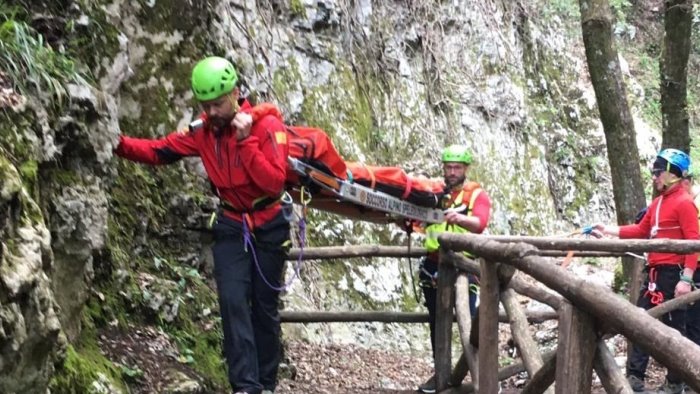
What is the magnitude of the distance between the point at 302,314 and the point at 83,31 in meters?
3.71

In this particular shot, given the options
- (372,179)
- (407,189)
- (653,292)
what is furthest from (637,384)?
(372,179)


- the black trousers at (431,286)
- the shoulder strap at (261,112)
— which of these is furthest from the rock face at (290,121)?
the black trousers at (431,286)

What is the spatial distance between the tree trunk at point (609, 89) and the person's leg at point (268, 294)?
503 centimetres

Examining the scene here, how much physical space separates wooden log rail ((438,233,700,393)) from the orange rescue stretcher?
1.86 ft

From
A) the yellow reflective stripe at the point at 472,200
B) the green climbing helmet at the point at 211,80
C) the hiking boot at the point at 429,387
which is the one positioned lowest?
the hiking boot at the point at 429,387

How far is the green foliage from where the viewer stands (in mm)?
3801

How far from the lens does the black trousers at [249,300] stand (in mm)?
4738

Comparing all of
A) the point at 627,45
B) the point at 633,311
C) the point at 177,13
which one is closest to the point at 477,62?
the point at 627,45

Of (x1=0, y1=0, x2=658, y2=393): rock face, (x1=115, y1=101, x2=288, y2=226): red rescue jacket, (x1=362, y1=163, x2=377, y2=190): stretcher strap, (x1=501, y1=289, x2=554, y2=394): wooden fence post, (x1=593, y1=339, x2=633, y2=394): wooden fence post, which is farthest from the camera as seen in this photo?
(x1=362, y1=163, x2=377, y2=190): stretcher strap

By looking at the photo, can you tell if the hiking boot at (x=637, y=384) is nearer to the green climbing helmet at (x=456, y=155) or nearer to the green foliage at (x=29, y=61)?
the green climbing helmet at (x=456, y=155)

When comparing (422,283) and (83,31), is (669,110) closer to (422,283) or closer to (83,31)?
(422,283)

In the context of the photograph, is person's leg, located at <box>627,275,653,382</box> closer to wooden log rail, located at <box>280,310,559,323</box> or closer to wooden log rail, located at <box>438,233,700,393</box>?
wooden log rail, located at <box>438,233,700,393</box>

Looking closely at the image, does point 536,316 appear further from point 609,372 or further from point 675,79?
point 609,372

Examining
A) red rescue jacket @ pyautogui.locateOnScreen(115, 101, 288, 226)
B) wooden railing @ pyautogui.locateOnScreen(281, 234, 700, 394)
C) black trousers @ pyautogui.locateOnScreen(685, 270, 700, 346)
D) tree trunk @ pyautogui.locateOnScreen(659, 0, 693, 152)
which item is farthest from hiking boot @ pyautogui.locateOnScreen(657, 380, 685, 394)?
red rescue jacket @ pyautogui.locateOnScreen(115, 101, 288, 226)
